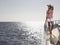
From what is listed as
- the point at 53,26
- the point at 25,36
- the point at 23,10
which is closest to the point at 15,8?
the point at 23,10

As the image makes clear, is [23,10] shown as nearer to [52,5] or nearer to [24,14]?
[24,14]

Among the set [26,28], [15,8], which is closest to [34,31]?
[26,28]

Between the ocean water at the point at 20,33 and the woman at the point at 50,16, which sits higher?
the woman at the point at 50,16

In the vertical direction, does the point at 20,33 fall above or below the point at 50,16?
below

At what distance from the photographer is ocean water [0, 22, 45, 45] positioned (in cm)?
174

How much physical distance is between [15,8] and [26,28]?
11.9 inches

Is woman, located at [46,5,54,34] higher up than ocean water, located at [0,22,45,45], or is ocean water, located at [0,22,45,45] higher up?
woman, located at [46,5,54,34]

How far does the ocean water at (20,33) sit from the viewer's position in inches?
68.4

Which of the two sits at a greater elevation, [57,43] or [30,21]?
[30,21]

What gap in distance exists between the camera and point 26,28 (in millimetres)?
1749

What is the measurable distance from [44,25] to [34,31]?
0.16 meters

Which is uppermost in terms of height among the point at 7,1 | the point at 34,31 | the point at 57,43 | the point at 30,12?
the point at 7,1

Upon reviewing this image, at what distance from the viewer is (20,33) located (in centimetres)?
176

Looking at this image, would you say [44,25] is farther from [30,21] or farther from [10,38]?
[10,38]
